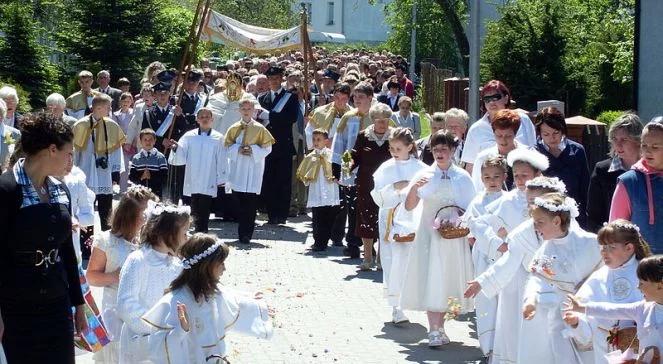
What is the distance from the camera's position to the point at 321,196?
634 inches

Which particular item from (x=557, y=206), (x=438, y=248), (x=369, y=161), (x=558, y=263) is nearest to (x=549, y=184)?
(x=557, y=206)

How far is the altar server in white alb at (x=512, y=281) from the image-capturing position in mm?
8602

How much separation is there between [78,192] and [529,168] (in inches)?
152

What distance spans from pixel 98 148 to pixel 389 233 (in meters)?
5.29

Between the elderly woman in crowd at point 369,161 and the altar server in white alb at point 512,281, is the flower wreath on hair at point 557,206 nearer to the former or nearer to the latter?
the altar server in white alb at point 512,281

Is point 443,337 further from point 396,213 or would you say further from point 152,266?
point 152,266

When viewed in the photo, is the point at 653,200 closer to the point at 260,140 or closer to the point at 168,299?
the point at 168,299

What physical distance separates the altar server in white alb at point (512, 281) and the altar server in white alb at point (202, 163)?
322 inches

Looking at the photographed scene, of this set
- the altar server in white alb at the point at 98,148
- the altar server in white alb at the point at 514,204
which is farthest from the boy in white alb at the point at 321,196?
the altar server in white alb at the point at 514,204

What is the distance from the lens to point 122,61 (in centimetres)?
3017

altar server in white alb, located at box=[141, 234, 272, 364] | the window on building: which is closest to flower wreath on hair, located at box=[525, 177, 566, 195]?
altar server in white alb, located at box=[141, 234, 272, 364]

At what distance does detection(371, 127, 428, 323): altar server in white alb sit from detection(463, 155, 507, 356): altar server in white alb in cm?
130

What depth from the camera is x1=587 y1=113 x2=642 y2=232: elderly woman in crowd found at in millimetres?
8914

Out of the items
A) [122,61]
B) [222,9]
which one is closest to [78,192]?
[122,61]
